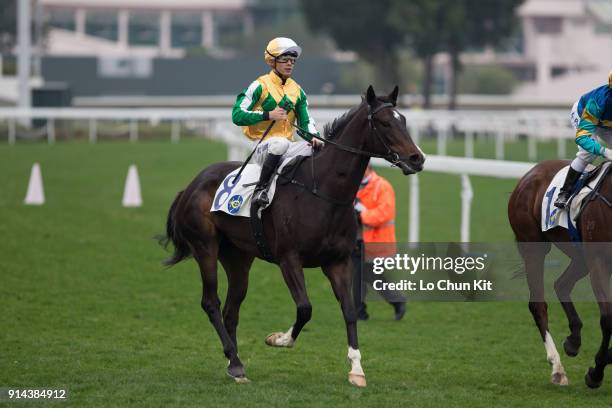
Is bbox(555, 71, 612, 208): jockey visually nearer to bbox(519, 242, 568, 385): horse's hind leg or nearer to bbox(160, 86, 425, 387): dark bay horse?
bbox(519, 242, 568, 385): horse's hind leg

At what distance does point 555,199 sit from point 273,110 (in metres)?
1.93

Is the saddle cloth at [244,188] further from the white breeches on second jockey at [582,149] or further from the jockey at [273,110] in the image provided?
the white breeches on second jockey at [582,149]

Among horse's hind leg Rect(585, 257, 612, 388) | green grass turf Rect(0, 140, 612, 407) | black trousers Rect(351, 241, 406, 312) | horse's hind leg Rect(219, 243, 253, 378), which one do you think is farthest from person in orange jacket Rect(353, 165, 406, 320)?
horse's hind leg Rect(585, 257, 612, 388)

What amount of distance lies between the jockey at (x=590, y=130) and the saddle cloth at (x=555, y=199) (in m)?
0.07

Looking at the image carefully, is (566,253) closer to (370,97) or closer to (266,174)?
(370,97)

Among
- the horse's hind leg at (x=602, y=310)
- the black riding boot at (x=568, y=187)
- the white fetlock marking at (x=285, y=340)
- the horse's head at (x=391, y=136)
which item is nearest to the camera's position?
the horse's head at (x=391, y=136)

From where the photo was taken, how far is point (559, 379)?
25.3ft

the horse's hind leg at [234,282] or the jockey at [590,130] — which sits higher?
the jockey at [590,130]

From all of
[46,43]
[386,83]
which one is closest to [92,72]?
[46,43]

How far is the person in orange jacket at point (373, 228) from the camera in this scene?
10.2m

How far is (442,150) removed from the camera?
28281mm

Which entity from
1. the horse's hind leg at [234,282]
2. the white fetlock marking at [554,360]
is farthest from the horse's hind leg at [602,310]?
the horse's hind leg at [234,282]

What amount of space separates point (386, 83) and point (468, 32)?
14.5ft

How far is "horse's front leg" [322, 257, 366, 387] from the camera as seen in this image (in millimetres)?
7285
